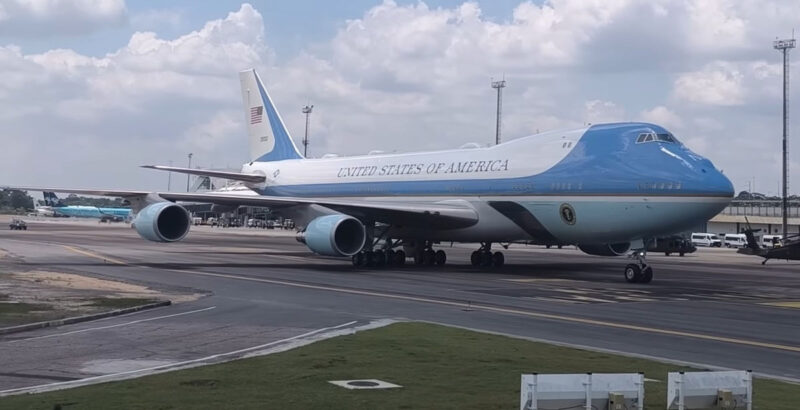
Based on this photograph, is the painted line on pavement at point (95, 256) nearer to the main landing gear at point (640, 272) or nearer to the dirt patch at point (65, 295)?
the dirt patch at point (65, 295)

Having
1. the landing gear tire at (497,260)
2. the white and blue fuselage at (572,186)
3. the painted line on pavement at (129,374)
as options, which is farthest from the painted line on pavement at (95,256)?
the painted line on pavement at (129,374)

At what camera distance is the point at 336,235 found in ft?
117

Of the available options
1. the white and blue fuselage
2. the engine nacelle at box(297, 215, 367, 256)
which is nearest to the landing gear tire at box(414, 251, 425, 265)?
the white and blue fuselage

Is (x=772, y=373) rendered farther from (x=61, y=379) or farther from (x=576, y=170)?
(x=576, y=170)

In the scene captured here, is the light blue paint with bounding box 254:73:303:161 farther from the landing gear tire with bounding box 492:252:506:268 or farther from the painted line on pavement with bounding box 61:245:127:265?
the landing gear tire with bounding box 492:252:506:268

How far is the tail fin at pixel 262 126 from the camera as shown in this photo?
5191 cm

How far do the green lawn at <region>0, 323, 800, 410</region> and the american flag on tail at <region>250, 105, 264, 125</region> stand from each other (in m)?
38.5

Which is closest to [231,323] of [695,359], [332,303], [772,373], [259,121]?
[332,303]

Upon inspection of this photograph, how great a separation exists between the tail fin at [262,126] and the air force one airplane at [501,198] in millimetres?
4911

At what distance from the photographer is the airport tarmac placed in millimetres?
14547

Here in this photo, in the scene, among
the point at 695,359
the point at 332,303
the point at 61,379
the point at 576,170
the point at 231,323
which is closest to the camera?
the point at 61,379

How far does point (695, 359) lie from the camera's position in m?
14.6

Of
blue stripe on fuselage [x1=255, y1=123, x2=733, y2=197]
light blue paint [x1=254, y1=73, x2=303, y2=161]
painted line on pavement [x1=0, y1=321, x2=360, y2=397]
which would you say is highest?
light blue paint [x1=254, y1=73, x2=303, y2=161]

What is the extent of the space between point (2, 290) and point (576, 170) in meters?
17.7
